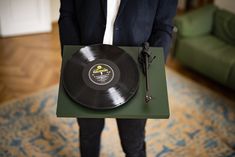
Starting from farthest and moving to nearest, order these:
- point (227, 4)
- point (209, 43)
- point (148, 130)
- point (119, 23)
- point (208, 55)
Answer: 1. point (227, 4)
2. point (209, 43)
3. point (208, 55)
4. point (148, 130)
5. point (119, 23)

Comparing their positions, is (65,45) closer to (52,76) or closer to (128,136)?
(128,136)

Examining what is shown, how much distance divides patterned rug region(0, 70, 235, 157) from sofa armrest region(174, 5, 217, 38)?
534 millimetres

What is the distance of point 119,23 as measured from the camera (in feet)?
3.94

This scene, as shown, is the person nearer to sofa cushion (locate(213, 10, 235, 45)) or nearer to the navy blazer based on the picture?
the navy blazer

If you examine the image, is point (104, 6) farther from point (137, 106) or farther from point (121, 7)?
point (137, 106)

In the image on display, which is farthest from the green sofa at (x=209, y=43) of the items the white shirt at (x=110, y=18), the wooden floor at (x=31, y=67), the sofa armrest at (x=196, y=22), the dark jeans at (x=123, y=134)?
the white shirt at (x=110, y=18)

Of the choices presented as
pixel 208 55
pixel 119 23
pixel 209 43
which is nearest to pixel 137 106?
pixel 119 23

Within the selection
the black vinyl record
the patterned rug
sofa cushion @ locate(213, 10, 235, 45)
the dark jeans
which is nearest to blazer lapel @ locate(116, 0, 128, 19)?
the black vinyl record

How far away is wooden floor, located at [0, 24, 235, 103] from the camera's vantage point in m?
2.44

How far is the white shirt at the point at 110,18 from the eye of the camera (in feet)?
3.91

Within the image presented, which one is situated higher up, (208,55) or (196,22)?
(196,22)

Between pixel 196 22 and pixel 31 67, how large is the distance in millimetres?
1349

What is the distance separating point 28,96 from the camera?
233 cm

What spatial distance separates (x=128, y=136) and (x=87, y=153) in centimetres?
28
